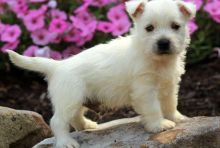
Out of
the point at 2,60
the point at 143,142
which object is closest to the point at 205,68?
the point at 2,60

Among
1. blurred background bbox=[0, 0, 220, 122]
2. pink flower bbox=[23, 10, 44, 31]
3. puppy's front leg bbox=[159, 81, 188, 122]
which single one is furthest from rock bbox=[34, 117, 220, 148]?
pink flower bbox=[23, 10, 44, 31]

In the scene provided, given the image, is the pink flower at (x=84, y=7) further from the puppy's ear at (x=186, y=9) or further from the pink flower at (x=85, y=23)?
the puppy's ear at (x=186, y=9)

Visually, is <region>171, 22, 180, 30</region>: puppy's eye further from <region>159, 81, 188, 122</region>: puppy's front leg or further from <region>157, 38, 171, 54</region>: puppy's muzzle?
<region>159, 81, 188, 122</region>: puppy's front leg

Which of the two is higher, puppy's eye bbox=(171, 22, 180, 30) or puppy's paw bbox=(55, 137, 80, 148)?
puppy's eye bbox=(171, 22, 180, 30)

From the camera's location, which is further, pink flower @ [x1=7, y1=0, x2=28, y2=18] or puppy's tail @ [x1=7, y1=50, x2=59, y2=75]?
pink flower @ [x1=7, y1=0, x2=28, y2=18]

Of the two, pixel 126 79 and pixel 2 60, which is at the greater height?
pixel 126 79

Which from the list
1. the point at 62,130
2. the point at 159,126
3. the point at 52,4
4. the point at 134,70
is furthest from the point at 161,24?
the point at 52,4

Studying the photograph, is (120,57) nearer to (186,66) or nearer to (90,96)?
(90,96)

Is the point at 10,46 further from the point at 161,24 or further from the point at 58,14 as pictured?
the point at 161,24
